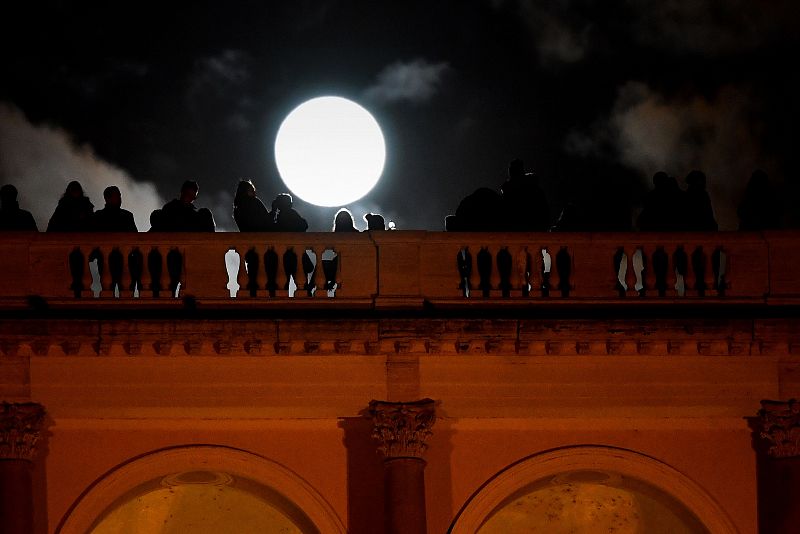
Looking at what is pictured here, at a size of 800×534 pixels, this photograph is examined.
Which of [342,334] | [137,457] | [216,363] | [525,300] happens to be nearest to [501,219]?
[525,300]

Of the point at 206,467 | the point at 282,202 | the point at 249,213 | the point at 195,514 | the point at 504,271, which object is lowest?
the point at 195,514

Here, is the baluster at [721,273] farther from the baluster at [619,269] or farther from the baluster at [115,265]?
the baluster at [115,265]

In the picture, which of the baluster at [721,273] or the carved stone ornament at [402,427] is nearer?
the carved stone ornament at [402,427]

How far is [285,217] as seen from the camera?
23.9 meters

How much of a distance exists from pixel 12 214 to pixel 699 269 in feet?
30.3

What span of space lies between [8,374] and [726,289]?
30.9 ft

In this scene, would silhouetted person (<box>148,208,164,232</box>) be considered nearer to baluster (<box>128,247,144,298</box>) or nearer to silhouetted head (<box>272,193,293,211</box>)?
baluster (<box>128,247,144,298</box>)

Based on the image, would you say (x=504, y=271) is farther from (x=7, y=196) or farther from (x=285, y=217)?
(x=7, y=196)

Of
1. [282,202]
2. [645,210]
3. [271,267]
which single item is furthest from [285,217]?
[645,210]

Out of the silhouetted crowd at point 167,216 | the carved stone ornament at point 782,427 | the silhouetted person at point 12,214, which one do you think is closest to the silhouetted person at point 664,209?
the carved stone ornament at point 782,427

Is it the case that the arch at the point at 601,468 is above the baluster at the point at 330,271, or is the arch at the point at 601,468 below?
below

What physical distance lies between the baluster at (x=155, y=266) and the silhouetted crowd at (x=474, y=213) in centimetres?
69

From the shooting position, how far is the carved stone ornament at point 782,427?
2262cm

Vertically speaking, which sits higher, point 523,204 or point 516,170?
point 516,170
